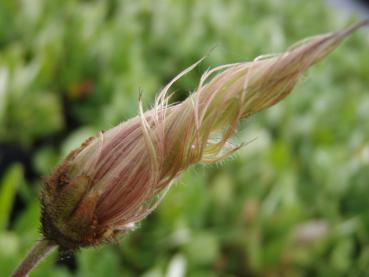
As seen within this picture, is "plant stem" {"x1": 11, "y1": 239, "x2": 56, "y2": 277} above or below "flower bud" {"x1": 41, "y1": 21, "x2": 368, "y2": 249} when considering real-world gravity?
below

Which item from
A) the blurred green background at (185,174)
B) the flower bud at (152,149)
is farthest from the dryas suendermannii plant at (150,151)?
the blurred green background at (185,174)

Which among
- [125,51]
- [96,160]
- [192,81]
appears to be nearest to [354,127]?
[192,81]

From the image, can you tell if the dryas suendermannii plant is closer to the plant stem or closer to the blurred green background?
the plant stem

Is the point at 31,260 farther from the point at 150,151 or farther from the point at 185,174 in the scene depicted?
the point at 185,174

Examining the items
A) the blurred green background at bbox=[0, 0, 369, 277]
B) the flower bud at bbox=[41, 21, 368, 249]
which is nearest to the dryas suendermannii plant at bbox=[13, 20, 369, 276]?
the flower bud at bbox=[41, 21, 368, 249]

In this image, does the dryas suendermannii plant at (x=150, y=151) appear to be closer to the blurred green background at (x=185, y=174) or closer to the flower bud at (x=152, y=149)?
the flower bud at (x=152, y=149)
